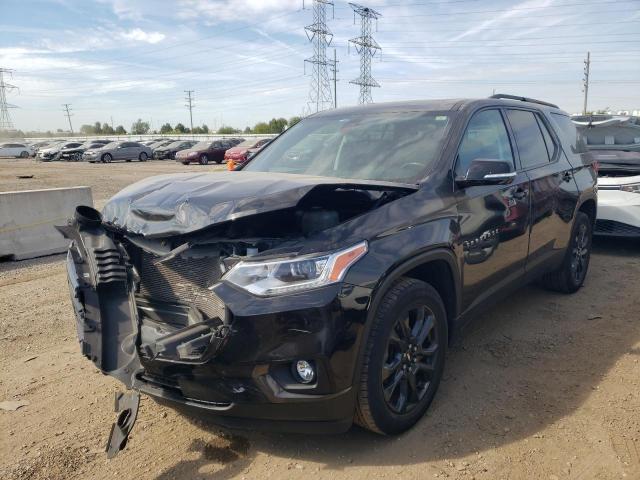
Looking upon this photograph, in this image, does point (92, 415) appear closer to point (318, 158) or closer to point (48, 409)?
point (48, 409)

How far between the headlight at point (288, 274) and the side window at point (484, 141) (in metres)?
1.37

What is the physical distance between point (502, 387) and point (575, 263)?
8.02 ft

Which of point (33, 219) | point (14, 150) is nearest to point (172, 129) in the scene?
point (14, 150)

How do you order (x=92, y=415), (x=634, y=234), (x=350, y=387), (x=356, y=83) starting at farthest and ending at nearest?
Answer: (x=356, y=83), (x=634, y=234), (x=92, y=415), (x=350, y=387)

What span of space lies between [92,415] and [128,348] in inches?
31.5

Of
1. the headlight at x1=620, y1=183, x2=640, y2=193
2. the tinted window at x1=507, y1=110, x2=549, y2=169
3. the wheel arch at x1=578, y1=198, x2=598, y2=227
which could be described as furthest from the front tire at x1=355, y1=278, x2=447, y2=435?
the headlight at x1=620, y1=183, x2=640, y2=193

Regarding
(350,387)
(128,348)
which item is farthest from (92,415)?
(350,387)

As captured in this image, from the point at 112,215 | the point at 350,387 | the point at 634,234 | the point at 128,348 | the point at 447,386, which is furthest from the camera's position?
the point at 634,234

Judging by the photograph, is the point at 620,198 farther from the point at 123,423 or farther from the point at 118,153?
the point at 118,153

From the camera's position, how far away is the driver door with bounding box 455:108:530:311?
3.36 metres

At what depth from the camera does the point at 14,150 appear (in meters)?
46.4

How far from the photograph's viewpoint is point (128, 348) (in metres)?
2.71

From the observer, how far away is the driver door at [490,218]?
336 centimetres

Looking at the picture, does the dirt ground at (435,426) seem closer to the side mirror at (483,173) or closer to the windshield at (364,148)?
the side mirror at (483,173)
